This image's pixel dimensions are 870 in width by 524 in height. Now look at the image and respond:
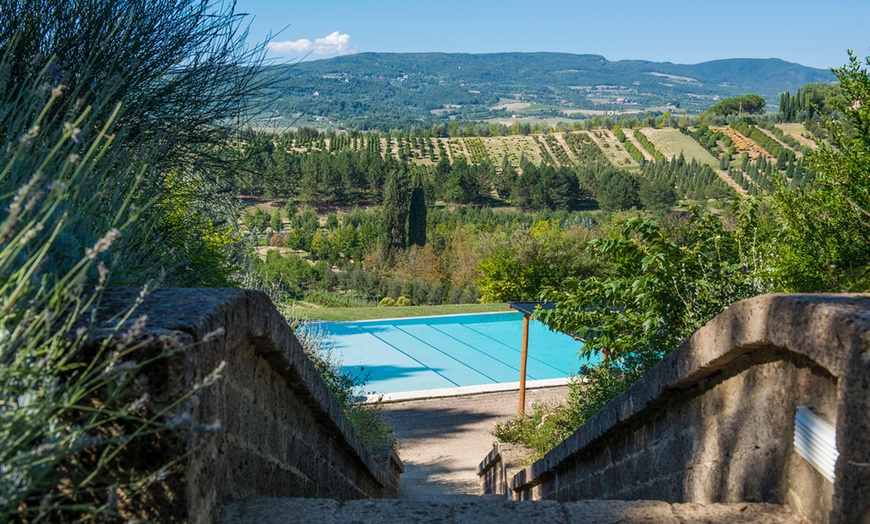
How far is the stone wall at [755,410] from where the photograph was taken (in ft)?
4.55

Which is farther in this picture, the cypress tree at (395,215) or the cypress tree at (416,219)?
the cypress tree at (416,219)

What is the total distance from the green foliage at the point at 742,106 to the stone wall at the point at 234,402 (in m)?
86.5

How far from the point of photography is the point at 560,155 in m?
74.6

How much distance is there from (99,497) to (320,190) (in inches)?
1943

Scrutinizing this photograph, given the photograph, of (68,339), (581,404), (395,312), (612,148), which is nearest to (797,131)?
(612,148)

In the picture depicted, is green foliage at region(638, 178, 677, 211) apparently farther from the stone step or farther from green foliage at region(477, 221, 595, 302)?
the stone step

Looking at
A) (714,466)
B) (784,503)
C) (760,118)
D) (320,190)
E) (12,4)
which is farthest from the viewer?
(760,118)

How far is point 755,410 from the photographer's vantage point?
1.90 m

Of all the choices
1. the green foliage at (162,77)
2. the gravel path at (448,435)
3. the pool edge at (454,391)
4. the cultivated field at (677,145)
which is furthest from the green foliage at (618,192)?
the green foliage at (162,77)

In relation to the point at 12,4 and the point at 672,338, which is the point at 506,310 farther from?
the point at 12,4

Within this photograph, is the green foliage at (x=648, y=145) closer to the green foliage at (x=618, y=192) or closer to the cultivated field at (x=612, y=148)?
the cultivated field at (x=612, y=148)

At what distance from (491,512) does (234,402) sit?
0.72 metres

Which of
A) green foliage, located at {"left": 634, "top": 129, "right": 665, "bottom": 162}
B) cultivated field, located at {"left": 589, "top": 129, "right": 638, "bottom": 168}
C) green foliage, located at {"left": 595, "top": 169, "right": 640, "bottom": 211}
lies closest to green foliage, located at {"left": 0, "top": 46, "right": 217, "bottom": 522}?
green foliage, located at {"left": 595, "top": 169, "right": 640, "bottom": 211}

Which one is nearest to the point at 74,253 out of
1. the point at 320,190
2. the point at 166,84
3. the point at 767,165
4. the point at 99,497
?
the point at 99,497
